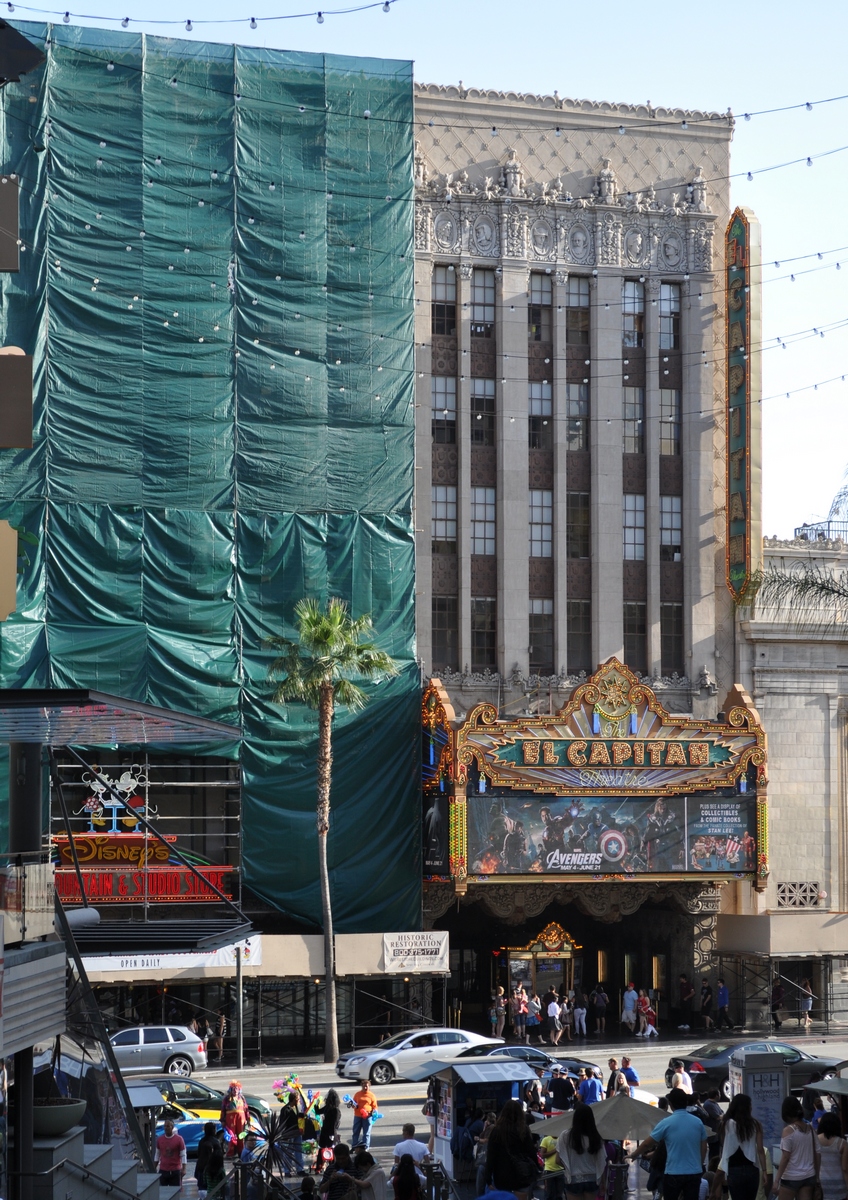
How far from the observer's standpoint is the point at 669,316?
181 feet

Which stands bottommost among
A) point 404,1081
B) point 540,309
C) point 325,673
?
point 404,1081

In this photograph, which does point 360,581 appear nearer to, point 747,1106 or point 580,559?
point 580,559

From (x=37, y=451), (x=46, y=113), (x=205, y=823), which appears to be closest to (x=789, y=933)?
(x=205, y=823)

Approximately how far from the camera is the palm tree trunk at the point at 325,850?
149 ft

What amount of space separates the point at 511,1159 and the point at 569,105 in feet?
154

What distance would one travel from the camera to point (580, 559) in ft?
176

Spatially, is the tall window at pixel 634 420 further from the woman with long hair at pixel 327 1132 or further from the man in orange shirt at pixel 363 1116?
the woman with long hair at pixel 327 1132

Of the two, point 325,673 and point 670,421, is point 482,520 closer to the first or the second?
point 670,421

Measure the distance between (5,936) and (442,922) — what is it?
122ft

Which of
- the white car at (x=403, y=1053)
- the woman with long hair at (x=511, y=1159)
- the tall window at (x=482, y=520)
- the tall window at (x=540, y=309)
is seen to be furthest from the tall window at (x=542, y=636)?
the woman with long hair at (x=511, y=1159)

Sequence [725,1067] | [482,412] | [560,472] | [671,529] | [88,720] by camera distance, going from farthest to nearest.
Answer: [671,529] → [560,472] → [482,412] → [725,1067] → [88,720]

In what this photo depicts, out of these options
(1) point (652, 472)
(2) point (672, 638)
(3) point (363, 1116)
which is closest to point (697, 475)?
(1) point (652, 472)

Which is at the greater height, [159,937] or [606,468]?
[606,468]

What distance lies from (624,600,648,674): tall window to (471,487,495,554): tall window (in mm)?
5196
